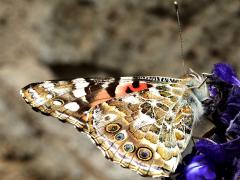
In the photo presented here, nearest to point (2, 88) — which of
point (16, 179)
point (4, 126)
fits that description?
point (4, 126)

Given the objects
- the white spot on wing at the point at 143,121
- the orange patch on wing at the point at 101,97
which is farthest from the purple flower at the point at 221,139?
the orange patch on wing at the point at 101,97

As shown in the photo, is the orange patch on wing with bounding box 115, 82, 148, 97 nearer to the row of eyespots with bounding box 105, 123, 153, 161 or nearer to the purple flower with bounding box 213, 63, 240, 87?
the row of eyespots with bounding box 105, 123, 153, 161

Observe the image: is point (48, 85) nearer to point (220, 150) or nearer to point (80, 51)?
point (220, 150)

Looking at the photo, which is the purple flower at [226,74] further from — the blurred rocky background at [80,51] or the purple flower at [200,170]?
the blurred rocky background at [80,51]

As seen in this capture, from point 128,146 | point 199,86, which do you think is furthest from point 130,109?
point 199,86

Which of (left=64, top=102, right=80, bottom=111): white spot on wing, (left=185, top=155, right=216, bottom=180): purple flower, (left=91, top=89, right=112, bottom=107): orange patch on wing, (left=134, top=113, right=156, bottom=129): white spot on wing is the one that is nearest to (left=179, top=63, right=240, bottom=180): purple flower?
(left=185, top=155, right=216, bottom=180): purple flower

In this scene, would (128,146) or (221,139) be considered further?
(128,146)

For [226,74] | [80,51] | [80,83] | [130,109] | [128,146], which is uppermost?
[226,74]
